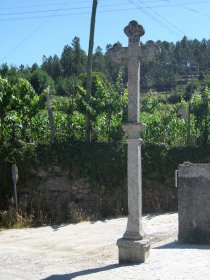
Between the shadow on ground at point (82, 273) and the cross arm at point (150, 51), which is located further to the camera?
the cross arm at point (150, 51)

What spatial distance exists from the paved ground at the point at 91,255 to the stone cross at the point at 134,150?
296mm

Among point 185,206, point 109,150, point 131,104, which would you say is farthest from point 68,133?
point 131,104

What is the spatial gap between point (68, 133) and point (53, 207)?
312 centimetres

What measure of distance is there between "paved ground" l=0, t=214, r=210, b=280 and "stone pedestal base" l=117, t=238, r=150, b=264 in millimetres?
169

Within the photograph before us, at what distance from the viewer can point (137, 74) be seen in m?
8.52

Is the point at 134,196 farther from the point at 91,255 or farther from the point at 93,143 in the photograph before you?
A: the point at 93,143

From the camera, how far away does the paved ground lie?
24.9 feet

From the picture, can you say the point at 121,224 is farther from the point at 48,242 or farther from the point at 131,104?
the point at 131,104

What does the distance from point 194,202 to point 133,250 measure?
2831 mm

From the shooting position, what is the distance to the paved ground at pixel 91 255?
24.9 ft

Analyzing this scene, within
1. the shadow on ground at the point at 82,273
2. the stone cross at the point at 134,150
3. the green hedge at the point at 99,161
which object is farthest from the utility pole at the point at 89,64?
the shadow on ground at the point at 82,273

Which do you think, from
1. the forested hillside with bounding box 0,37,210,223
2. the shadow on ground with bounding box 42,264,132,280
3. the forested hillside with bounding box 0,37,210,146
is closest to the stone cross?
the shadow on ground with bounding box 42,264,132,280

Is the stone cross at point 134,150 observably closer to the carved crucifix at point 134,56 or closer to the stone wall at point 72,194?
the carved crucifix at point 134,56

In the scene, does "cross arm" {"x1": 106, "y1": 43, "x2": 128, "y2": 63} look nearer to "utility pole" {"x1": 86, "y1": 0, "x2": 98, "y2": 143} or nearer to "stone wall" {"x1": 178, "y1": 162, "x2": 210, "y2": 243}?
"stone wall" {"x1": 178, "y1": 162, "x2": 210, "y2": 243}
